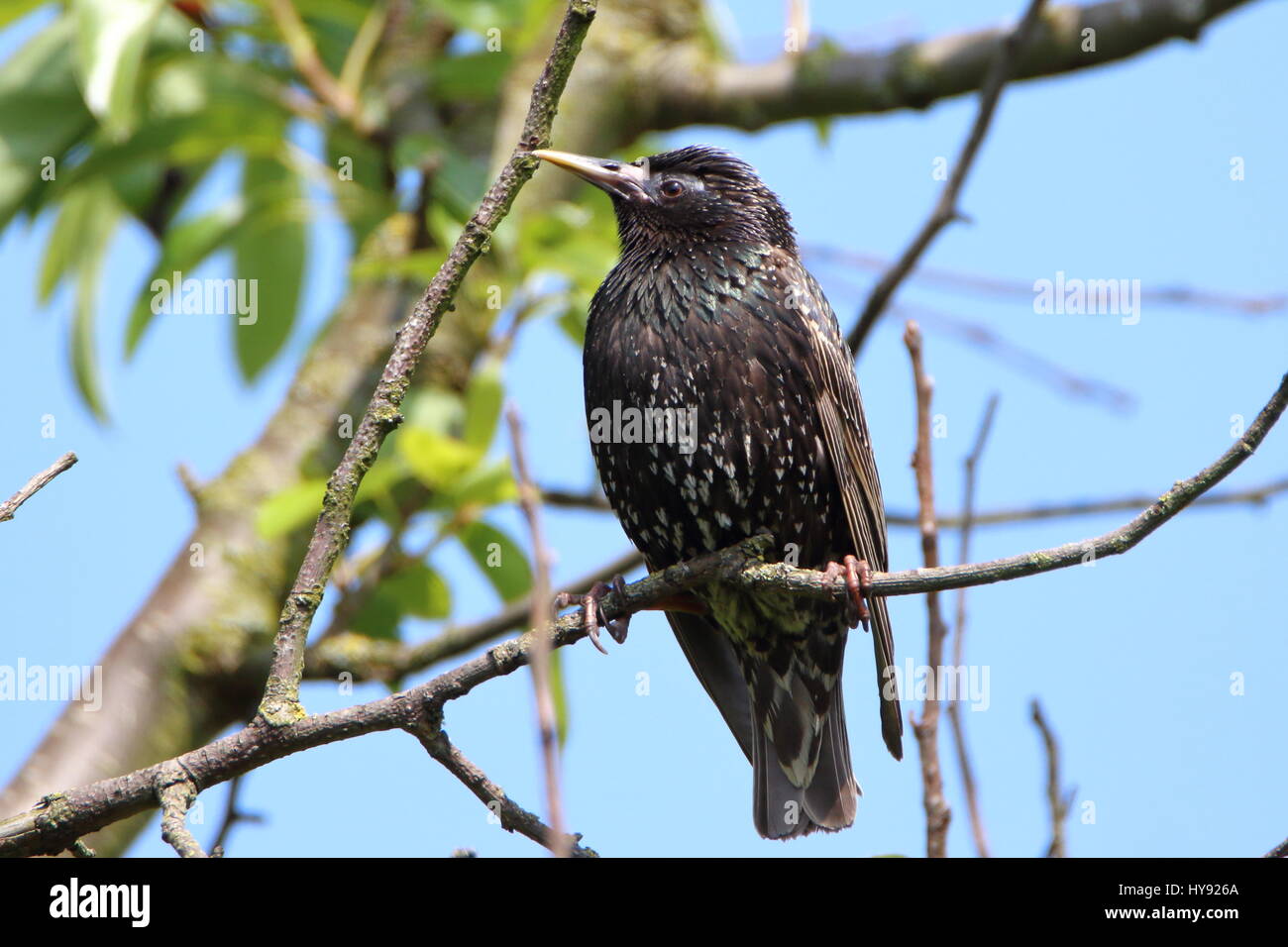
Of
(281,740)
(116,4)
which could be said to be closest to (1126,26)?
(116,4)

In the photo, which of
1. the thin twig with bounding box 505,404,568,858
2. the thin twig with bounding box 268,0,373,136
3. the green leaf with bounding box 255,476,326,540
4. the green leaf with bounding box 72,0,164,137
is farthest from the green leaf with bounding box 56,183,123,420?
the thin twig with bounding box 505,404,568,858

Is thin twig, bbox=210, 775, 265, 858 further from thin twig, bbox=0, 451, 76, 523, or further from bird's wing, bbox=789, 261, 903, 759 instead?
bird's wing, bbox=789, 261, 903, 759

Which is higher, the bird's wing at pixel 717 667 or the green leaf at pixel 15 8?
the green leaf at pixel 15 8

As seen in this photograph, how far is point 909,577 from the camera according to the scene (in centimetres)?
260

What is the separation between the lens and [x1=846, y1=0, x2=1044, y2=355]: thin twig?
430cm

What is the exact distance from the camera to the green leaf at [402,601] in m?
5.39

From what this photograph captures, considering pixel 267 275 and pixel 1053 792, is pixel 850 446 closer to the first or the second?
pixel 1053 792

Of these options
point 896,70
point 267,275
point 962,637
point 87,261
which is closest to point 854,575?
point 962,637

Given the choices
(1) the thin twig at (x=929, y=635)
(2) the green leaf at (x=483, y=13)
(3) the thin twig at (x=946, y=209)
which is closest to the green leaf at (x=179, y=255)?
(2) the green leaf at (x=483, y=13)

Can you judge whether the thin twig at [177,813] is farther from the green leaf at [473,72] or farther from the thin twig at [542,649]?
the green leaf at [473,72]

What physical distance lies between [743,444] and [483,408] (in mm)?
1126

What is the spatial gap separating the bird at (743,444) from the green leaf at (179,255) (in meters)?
1.90

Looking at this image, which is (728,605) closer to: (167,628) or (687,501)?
(687,501)

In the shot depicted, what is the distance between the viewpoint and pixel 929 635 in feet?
10.7
